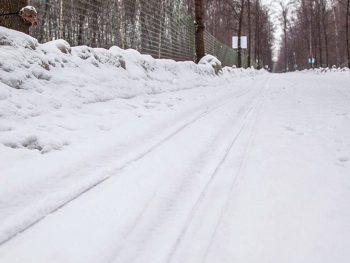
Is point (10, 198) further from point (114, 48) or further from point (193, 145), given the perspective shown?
point (114, 48)

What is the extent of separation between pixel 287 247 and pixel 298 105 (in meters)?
5.02

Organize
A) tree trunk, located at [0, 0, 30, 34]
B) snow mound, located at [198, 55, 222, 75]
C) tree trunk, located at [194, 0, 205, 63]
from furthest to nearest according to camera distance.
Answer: snow mound, located at [198, 55, 222, 75] → tree trunk, located at [194, 0, 205, 63] → tree trunk, located at [0, 0, 30, 34]

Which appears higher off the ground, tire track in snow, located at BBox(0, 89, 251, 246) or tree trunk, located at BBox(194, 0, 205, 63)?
tree trunk, located at BBox(194, 0, 205, 63)

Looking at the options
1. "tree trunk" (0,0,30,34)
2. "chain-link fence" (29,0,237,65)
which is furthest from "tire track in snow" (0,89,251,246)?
"chain-link fence" (29,0,237,65)

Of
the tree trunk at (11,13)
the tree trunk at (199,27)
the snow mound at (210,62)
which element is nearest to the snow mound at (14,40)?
the tree trunk at (11,13)

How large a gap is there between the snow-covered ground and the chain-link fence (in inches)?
93.6

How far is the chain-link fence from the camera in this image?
7203 millimetres

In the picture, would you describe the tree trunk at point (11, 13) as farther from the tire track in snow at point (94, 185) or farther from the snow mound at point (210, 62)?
the snow mound at point (210, 62)

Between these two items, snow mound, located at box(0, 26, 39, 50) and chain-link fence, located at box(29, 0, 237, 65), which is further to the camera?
chain-link fence, located at box(29, 0, 237, 65)

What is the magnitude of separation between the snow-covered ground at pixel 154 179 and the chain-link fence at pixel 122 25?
2378mm

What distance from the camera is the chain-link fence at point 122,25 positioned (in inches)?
284

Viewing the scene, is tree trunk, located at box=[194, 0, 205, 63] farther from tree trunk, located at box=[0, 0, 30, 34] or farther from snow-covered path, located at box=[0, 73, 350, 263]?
snow-covered path, located at box=[0, 73, 350, 263]

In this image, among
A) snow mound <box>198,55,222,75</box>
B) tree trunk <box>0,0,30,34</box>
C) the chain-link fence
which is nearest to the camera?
tree trunk <box>0,0,30,34</box>

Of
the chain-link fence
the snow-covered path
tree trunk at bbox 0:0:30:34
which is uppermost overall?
the chain-link fence
